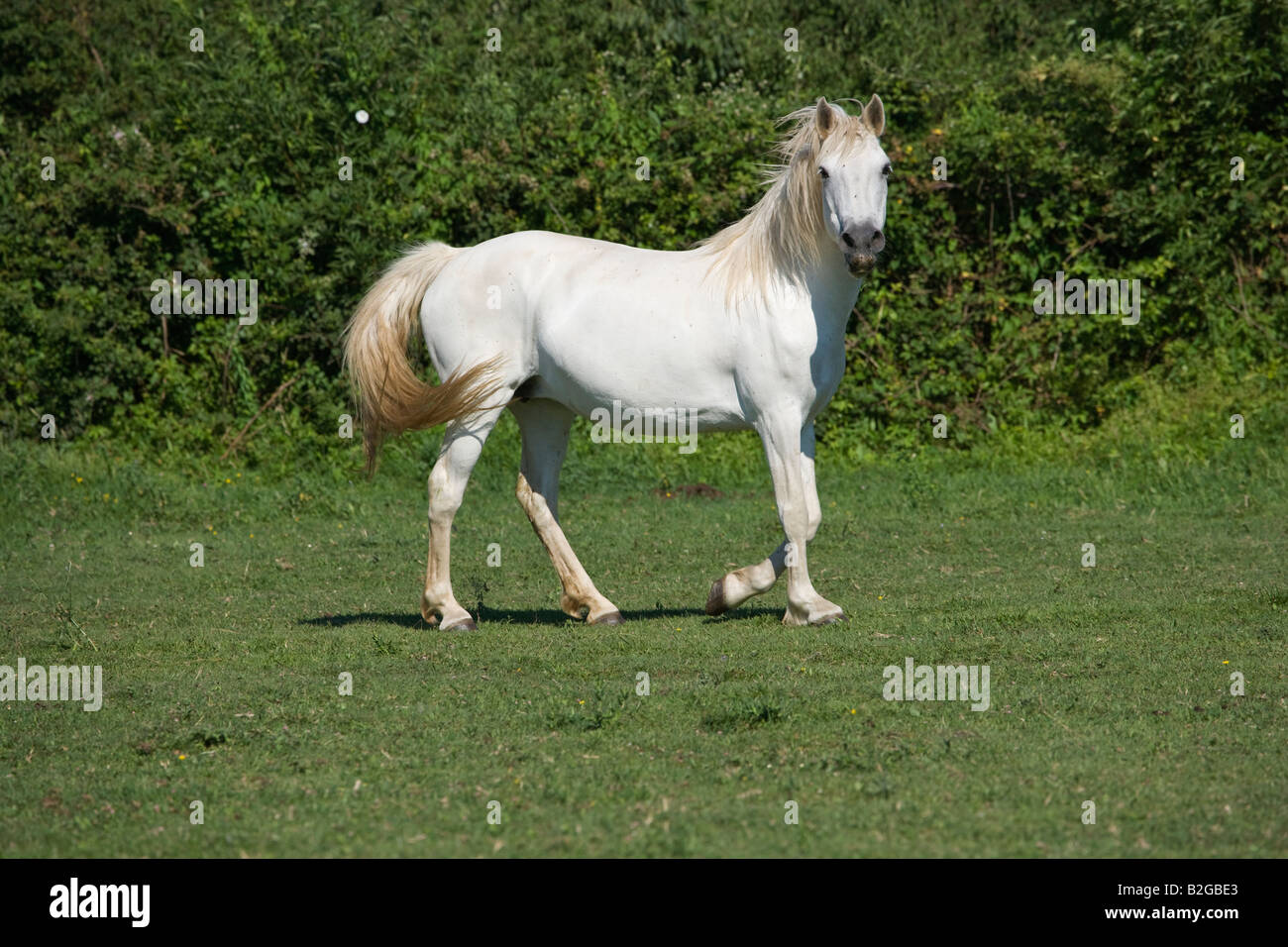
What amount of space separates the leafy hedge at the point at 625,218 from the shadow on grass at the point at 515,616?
4.93 m

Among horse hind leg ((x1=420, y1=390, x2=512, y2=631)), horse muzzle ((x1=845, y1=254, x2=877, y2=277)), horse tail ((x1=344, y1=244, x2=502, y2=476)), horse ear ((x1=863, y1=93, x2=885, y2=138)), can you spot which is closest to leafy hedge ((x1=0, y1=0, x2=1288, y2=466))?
horse tail ((x1=344, y1=244, x2=502, y2=476))

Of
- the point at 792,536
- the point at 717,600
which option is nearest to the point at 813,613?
the point at 792,536

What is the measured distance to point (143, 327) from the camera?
13375 millimetres

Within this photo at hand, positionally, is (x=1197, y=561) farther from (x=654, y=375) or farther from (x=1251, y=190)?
(x=1251, y=190)

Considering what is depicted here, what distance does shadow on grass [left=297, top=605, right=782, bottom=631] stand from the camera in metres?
7.83

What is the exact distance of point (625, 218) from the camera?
13.3 metres

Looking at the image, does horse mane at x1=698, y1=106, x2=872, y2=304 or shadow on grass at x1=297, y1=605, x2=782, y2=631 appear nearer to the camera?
horse mane at x1=698, y1=106, x2=872, y2=304

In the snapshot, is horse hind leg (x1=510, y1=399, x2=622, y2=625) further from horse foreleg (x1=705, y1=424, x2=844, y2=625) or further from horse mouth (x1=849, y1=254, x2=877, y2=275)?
horse mouth (x1=849, y1=254, x2=877, y2=275)

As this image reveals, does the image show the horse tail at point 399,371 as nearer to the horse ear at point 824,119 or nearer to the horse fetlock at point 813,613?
the horse fetlock at point 813,613

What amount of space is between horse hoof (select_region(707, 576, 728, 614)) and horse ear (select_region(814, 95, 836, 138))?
2.32 meters

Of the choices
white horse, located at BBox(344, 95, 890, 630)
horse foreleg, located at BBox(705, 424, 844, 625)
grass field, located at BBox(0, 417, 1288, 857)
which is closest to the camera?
grass field, located at BBox(0, 417, 1288, 857)

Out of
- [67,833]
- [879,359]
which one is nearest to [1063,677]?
[67,833]

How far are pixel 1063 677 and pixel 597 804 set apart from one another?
2.50 metres

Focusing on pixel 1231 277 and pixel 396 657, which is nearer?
pixel 396 657
